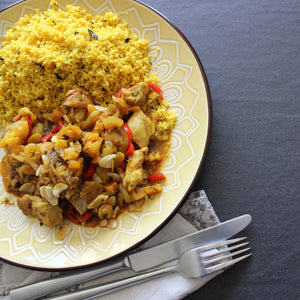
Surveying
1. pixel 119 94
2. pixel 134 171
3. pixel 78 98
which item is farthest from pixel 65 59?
pixel 134 171

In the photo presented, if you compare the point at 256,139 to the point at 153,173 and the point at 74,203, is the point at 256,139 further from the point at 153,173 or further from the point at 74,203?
the point at 74,203

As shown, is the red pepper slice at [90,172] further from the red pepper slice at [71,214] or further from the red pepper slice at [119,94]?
the red pepper slice at [119,94]

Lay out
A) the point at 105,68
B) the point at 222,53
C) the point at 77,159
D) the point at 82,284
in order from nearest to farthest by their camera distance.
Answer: the point at 77,159, the point at 82,284, the point at 105,68, the point at 222,53

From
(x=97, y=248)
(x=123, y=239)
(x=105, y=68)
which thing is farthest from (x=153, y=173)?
(x=105, y=68)

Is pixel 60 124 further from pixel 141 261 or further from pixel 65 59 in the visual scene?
pixel 141 261

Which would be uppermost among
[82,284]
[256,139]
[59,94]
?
[59,94]

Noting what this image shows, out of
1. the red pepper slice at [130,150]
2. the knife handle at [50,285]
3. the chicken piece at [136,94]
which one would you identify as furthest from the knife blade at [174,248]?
the chicken piece at [136,94]
